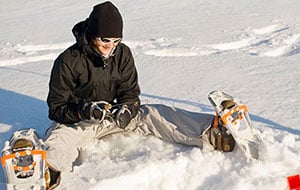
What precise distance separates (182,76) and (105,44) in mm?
1589

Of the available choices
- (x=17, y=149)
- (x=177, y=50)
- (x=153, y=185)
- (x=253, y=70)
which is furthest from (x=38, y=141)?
(x=177, y=50)

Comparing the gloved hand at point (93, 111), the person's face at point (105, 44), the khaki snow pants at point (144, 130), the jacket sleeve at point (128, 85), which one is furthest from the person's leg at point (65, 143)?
the person's face at point (105, 44)

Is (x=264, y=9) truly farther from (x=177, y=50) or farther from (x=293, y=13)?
(x=177, y=50)

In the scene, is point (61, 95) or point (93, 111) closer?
point (93, 111)

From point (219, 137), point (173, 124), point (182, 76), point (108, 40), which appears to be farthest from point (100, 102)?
point (182, 76)

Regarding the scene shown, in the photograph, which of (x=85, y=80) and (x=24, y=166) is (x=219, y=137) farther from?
(x=24, y=166)

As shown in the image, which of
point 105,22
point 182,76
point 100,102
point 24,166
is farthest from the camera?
point 182,76

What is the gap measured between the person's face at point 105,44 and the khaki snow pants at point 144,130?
1.44ft

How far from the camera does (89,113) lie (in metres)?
2.27

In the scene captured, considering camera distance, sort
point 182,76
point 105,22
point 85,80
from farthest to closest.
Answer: point 182,76
point 85,80
point 105,22

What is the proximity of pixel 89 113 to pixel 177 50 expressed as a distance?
96.9 inches

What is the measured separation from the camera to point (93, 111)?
7.40 ft

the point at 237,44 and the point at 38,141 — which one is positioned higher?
the point at 38,141

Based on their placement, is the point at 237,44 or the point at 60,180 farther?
the point at 237,44
